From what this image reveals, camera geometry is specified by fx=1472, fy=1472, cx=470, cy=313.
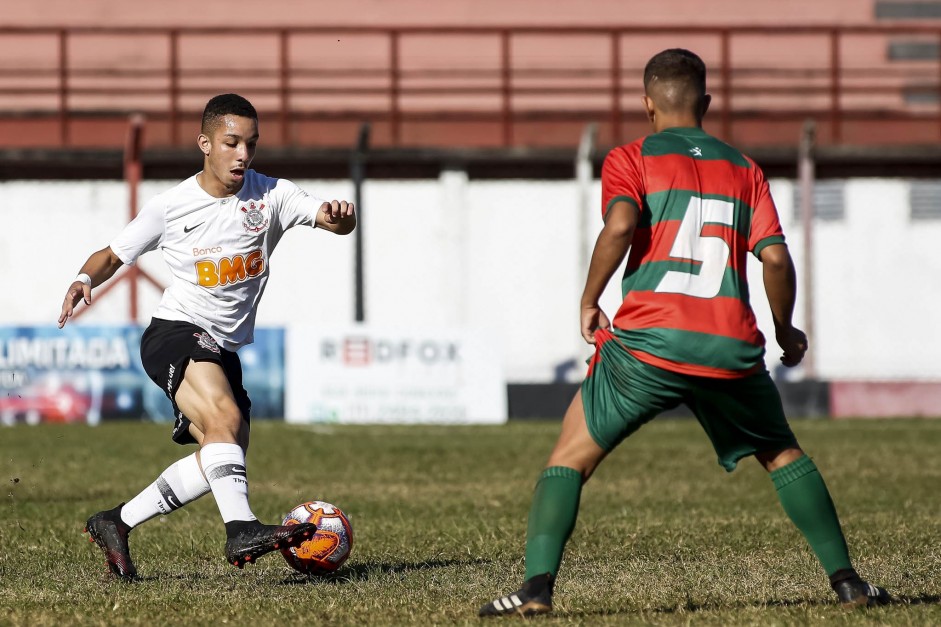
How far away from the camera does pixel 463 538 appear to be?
321 inches

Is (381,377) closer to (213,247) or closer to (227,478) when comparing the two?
(213,247)

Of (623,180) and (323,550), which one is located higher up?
(623,180)

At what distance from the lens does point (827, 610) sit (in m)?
5.61

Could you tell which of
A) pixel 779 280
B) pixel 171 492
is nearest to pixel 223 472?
pixel 171 492

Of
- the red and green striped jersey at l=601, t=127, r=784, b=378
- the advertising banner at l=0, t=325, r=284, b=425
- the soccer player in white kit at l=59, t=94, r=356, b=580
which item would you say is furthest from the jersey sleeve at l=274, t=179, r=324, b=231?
the advertising banner at l=0, t=325, r=284, b=425

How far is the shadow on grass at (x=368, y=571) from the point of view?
666cm

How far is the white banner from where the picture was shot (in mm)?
18797

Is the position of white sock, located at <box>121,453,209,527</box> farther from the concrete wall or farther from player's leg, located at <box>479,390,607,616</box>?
the concrete wall

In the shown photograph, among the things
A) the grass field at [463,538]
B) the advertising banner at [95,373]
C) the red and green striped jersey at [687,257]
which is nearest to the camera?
the red and green striped jersey at [687,257]

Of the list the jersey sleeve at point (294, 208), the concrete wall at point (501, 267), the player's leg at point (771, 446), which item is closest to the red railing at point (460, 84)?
the concrete wall at point (501, 267)

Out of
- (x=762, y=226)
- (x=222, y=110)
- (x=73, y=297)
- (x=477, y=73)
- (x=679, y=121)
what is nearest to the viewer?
(x=762, y=226)

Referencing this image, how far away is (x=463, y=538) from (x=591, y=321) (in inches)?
121

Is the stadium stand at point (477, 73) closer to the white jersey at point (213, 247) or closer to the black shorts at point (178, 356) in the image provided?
the white jersey at point (213, 247)

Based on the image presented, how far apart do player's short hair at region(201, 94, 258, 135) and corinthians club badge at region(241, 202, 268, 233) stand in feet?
1.29
